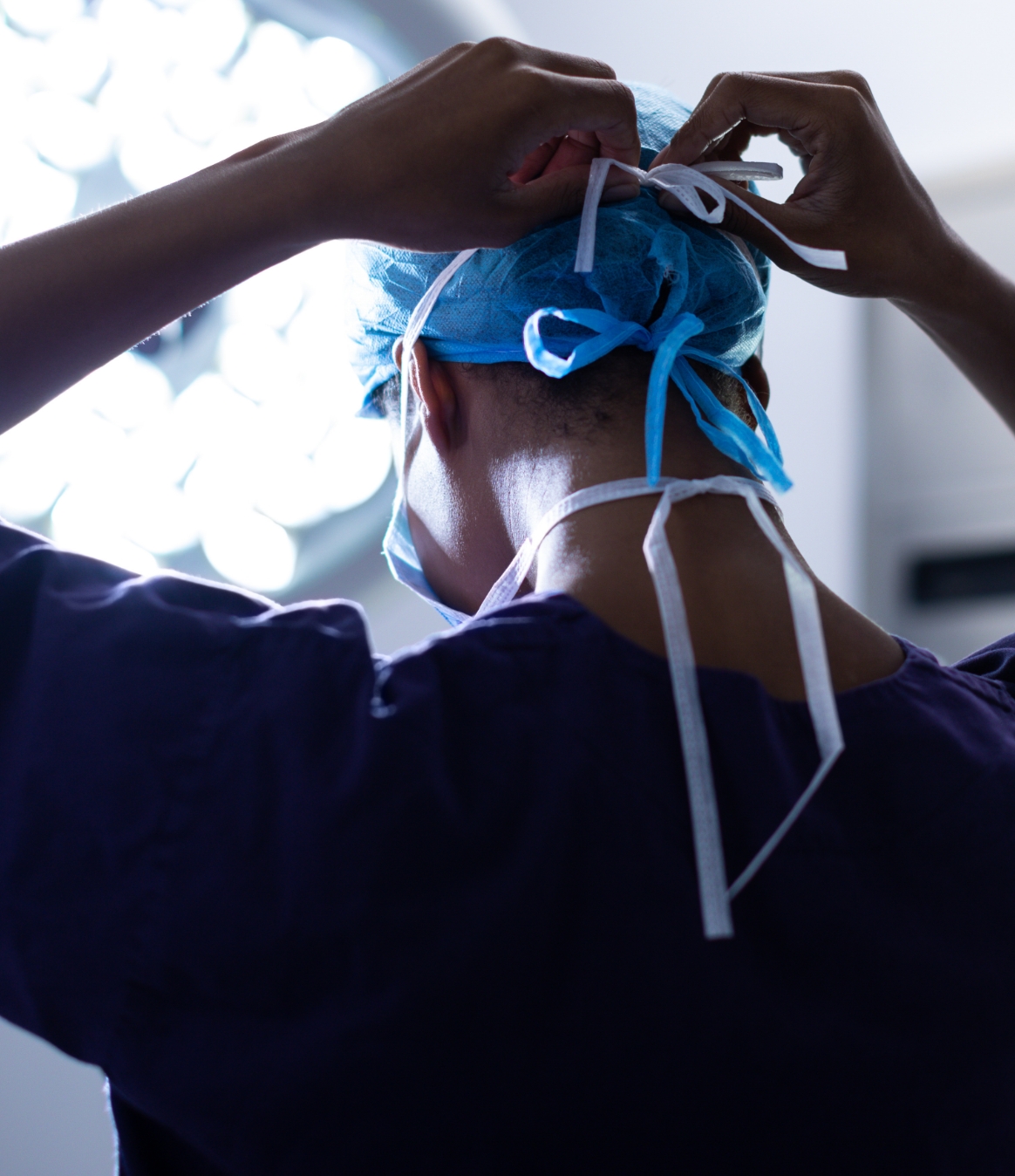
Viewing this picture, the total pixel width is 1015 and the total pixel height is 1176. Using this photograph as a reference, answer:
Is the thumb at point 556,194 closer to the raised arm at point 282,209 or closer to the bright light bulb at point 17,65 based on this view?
the raised arm at point 282,209

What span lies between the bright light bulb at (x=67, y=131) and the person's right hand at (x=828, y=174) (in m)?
1.07

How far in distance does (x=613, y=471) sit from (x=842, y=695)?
211mm

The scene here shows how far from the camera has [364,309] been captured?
1027mm

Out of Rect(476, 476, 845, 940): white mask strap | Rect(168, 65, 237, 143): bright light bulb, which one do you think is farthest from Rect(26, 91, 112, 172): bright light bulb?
Rect(476, 476, 845, 940): white mask strap

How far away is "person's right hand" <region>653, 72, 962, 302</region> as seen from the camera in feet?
2.77

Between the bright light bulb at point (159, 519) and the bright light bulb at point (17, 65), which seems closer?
the bright light bulb at point (17, 65)

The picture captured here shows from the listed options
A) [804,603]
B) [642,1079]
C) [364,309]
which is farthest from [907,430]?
[642,1079]

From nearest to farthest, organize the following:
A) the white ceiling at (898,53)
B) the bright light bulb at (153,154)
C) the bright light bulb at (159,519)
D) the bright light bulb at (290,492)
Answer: the bright light bulb at (153,154), the bright light bulb at (159,519), the bright light bulb at (290,492), the white ceiling at (898,53)

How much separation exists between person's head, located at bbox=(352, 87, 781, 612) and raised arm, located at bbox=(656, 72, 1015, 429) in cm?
5

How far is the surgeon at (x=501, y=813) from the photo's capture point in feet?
2.05

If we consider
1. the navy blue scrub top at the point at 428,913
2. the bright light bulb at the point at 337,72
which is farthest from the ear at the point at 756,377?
the bright light bulb at the point at 337,72

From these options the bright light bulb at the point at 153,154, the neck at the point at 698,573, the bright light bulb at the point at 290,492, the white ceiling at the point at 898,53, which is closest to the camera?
the neck at the point at 698,573

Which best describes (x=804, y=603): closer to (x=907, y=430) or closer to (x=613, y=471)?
(x=613, y=471)

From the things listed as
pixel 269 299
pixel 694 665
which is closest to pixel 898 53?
pixel 269 299
